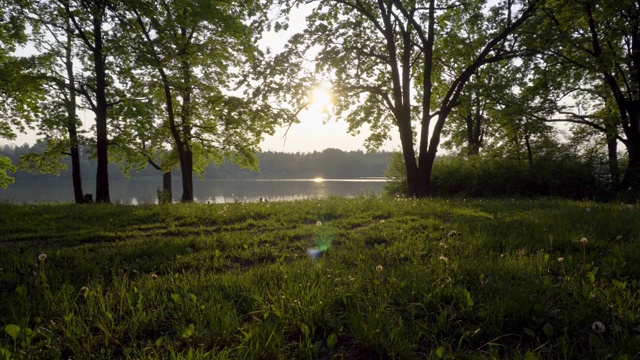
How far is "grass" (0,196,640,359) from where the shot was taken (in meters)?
2.37

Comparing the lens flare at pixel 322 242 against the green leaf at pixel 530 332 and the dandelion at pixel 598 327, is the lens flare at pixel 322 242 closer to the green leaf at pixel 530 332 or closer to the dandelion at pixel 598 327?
the green leaf at pixel 530 332

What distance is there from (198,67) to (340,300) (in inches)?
781

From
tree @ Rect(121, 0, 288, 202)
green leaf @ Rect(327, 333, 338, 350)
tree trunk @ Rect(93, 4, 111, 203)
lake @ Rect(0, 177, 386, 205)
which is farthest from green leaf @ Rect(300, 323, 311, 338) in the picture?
lake @ Rect(0, 177, 386, 205)

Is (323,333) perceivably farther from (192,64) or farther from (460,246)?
(192,64)

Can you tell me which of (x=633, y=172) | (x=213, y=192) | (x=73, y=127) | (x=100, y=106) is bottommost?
(x=213, y=192)

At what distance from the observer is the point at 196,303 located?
2949 millimetres

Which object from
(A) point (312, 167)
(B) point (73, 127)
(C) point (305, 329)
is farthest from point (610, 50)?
(A) point (312, 167)

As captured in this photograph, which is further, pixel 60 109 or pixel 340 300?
pixel 60 109

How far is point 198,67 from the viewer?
19953mm

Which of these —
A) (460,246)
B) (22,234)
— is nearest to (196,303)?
(460,246)

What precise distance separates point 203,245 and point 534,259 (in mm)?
4631

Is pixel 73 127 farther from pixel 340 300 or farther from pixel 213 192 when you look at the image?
pixel 213 192

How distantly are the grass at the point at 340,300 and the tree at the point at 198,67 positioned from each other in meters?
8.76

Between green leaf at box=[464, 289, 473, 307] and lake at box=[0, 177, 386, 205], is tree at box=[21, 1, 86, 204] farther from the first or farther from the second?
green leaf at box=[464, 289, 473, 307]
